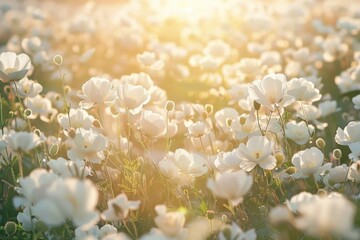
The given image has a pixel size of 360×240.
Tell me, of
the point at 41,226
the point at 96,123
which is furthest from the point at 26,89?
the point at 41,226

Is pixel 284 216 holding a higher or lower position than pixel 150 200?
higher

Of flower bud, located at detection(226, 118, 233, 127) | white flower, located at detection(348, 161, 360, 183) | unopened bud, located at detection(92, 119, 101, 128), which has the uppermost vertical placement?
white flower, located at detection(348, 161, 360, 183)

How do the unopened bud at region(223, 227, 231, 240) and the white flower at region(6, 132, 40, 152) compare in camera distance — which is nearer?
the unopened bud at region(223, 227, 231, 240)

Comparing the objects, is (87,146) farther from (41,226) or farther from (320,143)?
(320,143)

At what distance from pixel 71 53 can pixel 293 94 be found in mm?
4878

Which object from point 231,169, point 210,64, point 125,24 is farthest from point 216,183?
point 125,24

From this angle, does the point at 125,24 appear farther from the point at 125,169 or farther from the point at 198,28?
the point at 125,169

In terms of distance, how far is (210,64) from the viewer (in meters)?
4.34

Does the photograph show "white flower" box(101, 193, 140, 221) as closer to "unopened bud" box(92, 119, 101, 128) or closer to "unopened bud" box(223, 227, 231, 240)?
"unopened bud" box(223, 227, 231, 240)

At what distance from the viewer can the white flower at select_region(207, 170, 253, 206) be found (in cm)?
150

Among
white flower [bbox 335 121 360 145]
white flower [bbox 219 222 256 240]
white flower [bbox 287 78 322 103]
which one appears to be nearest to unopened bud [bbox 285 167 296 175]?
white flower [bbox 335 121 360 145]

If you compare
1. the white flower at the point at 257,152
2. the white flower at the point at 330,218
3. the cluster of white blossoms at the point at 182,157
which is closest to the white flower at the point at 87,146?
the cluster of white blossoms at the point at 182,157

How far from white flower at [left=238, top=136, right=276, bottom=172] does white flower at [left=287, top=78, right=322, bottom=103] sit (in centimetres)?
47

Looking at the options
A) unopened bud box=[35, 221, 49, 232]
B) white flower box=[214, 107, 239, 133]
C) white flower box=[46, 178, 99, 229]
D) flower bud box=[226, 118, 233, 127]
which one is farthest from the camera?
white flower box=[214, 107, 239, 133]
